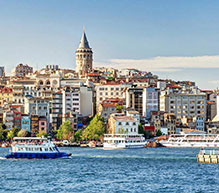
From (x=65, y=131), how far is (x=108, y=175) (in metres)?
48.6

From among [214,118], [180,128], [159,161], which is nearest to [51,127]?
[180,128]

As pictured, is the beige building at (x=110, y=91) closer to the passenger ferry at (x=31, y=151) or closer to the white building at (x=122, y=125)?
the white building at (x=122, y=125)

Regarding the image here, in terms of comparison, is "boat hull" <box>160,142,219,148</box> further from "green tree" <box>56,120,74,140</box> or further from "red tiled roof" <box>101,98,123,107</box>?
"red tiled roof" <box>101,98,123,107</box>

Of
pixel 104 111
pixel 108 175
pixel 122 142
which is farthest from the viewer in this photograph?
pixel 104 111

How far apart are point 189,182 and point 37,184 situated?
9.62 meters

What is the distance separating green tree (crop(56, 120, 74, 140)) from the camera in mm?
94000

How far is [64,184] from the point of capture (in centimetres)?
4078

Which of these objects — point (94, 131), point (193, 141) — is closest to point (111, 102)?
point (94, 131)

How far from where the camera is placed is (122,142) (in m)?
84.4

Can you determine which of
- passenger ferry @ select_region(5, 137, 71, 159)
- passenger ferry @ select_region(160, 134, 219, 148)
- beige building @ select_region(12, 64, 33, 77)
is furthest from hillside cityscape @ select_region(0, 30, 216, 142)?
beige building @ select_region(12, 64, 33, 77)

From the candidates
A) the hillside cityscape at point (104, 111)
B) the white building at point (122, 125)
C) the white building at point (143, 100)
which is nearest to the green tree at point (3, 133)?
the hillside cityscape at point (104, 111)

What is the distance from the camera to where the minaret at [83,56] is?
156000 millimetres

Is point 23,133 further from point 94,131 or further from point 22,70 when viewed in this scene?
point 22,70

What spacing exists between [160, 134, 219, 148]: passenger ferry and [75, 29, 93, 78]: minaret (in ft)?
223
